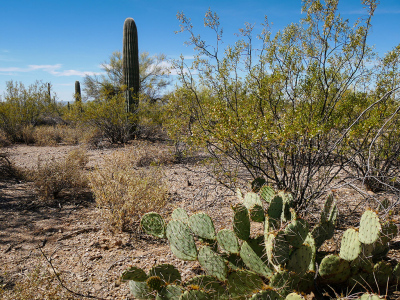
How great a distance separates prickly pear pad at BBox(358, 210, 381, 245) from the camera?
252cm

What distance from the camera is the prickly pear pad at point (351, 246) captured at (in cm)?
265

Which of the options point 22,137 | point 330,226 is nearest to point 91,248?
point 330,226

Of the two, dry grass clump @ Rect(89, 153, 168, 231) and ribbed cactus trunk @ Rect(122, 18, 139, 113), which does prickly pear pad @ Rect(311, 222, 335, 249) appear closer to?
dry grass clump @ Rect(89, 153, 168, 231)

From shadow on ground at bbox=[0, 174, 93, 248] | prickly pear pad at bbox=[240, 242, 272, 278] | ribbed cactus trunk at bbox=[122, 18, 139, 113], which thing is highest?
ribbed cactus trunk at bbox=[122, 18, 139, 113]

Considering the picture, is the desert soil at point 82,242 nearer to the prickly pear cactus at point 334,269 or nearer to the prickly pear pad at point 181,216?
the prickly pear cactus at point 334,269

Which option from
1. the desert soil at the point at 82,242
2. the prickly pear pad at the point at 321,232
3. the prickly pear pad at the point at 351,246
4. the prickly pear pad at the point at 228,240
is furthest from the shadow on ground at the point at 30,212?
the prickly pear pad at the point at 351,246

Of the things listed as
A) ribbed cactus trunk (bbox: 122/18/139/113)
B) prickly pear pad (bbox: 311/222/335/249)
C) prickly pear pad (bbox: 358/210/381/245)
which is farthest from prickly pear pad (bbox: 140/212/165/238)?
ribbed cactus trunk (bbox: 122/18/139/113)

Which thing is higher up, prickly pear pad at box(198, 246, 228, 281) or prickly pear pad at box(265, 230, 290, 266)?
prickly pear pad at box(265, 230, 290, 266)

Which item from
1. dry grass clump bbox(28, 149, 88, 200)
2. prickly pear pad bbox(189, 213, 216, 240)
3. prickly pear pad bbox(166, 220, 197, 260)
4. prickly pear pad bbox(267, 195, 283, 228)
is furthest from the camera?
dry grass clump bbox(28, 149, 88, 200)

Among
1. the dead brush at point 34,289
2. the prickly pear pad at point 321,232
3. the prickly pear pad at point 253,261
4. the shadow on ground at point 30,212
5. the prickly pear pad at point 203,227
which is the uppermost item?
the prickly pear pad at point 203,227

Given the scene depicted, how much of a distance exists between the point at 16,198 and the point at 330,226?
5.40 metres

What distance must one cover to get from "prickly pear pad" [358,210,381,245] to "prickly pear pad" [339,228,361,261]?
2.2 inches

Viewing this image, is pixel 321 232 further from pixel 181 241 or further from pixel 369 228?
pixel 181 241

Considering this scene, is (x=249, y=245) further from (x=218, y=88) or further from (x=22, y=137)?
(x=22, y=137)
